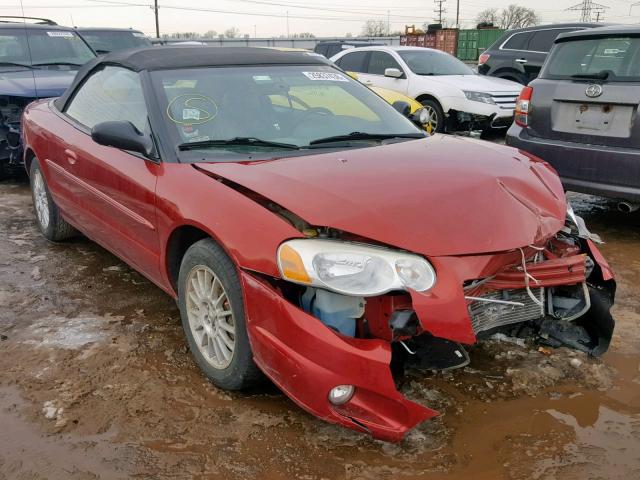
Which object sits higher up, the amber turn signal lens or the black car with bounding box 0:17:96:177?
the black car with bounding box 0:17:96:177

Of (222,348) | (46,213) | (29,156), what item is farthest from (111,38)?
(222,348)

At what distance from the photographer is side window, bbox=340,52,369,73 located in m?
11.0

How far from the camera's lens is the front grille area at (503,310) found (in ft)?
7.95

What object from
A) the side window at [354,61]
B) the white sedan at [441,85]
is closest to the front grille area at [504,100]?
the white sedan at [441,85]

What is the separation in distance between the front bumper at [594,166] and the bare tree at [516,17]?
7600cm

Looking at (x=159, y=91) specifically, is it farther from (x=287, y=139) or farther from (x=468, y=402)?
(x=468, y=402)

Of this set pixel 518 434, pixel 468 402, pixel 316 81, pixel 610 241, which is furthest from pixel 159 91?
pixel 610 241

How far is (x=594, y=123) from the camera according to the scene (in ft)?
15.7

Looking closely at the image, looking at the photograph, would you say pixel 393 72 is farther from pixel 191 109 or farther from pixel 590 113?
pixel 191 109

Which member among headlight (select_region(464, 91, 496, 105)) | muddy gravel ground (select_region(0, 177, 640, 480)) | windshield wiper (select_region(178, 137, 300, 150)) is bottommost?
muddy gravel ground (select_region(0, 177, 640, 480))

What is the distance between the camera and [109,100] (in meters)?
3.84

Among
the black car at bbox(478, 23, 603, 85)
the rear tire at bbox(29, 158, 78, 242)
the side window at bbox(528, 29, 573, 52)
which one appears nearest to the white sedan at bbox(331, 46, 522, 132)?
the black car at bbox(478, 23, 603, 85)

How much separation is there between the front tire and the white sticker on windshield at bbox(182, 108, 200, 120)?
79cm

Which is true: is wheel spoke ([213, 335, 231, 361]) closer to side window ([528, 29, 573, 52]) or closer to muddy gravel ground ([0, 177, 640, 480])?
muddy gravel ground ([0, 177, 640, 480])
